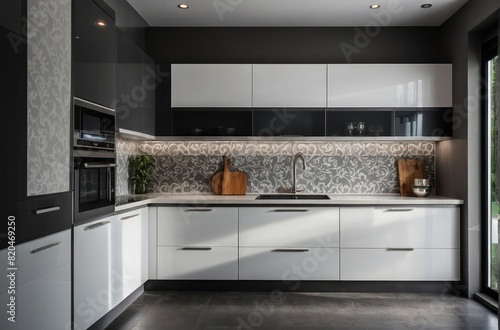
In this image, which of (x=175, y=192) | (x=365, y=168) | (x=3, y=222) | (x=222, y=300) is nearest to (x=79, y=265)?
(x=3, y=222)

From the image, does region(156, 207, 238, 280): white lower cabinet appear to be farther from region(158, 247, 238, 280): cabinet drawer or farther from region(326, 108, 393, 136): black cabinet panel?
region(326, 108, 393, 136): black cabinet panel

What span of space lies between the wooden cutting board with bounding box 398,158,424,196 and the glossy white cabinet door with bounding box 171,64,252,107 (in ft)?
5.98

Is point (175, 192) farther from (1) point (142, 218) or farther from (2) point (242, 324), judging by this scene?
(2) point (242, 324)

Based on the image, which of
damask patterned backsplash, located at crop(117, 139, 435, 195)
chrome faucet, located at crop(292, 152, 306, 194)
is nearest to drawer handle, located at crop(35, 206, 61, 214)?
damask patterned backsplash, located at crop(117, 139, 435, 195)

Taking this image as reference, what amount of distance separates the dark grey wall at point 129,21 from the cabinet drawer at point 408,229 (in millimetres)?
2834

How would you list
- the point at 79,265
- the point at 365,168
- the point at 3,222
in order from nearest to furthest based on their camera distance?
the point at 3,222 < the point at 79,265 < the point at 365,168

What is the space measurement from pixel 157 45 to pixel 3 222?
127 inches

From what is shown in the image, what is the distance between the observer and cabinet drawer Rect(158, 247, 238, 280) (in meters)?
3.95

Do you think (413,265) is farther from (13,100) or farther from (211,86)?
(13,100)

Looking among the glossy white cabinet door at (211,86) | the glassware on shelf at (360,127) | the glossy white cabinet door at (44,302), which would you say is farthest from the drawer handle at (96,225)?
the glassware on shelf at (360,127)

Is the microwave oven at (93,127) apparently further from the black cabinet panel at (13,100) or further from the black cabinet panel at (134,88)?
the black cabinet panel at (13,100)

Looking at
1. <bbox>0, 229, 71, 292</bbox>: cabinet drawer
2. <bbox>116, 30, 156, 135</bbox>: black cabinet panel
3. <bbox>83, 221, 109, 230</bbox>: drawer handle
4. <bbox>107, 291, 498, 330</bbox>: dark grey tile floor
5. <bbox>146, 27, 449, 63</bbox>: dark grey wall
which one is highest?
<bbox>146, 27, 449, 63</bbox>: dark grey wall

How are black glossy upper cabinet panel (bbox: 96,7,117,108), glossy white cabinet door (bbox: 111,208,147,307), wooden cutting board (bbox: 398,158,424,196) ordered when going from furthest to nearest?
wooden cutting board (bbox: 398,158,424,196)
glossy white cabinet door (bbox: 111,208,147,307)
black glossy upper cabinet panel (bbox: 96,7,117,108)

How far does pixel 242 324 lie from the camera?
314 centimetres
